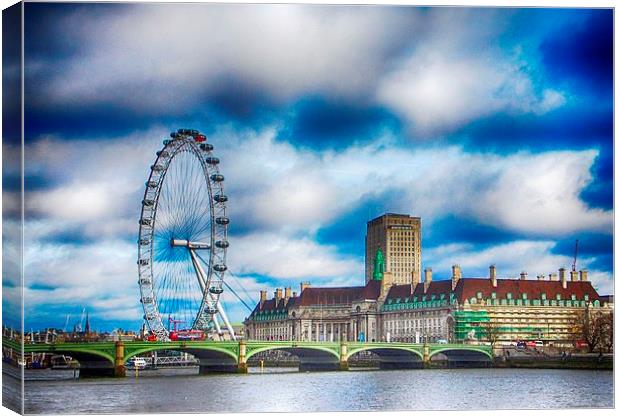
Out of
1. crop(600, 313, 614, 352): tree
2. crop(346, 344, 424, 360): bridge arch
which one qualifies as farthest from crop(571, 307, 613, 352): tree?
crop(346, 344, 424, 360): bridge arch

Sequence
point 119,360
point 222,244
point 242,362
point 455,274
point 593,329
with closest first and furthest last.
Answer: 1. point 119,360
2. point 222,244
3. point 242,362
4. point 593,329
5. point 455,274

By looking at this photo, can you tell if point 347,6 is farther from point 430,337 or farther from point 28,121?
point 430,337

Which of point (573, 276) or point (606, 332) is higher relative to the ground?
point (573, 276)

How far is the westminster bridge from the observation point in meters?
30.8

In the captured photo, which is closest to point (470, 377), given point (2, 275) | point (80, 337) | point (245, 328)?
point (80, 337)

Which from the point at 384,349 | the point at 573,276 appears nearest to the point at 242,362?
the point at 384,349

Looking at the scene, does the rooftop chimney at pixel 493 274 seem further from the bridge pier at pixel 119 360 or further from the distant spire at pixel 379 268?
the bridge pier at pixel 119 360

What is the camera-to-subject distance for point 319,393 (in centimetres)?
2678

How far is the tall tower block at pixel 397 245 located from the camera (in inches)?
1635

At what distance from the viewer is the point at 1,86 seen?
22344 mm

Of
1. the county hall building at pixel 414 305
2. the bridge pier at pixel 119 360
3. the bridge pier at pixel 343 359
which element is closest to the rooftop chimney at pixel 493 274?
the county hall building at pixel 414 305

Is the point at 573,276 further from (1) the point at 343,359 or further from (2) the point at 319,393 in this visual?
(2) the point at 319,393

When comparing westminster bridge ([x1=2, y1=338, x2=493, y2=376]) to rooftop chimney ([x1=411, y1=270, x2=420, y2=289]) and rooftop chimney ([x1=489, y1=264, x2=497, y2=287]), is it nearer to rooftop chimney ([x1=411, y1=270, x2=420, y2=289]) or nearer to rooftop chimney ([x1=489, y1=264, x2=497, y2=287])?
rooftop chimney ([x1=489, y1=264, x2=497, y2=287])

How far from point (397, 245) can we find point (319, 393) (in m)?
21.3
